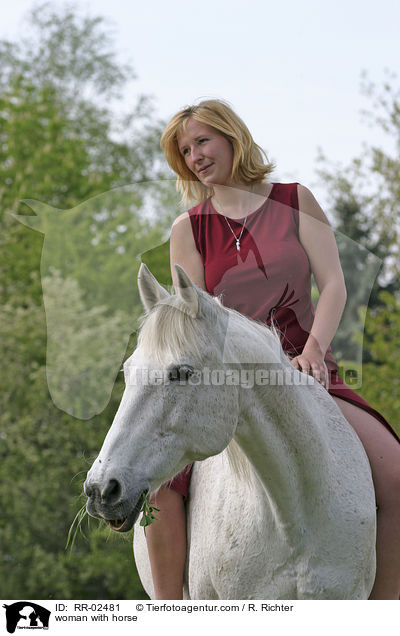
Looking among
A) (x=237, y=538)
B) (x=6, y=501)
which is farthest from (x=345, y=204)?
(x=237, y=538)

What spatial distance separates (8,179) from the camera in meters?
21.7

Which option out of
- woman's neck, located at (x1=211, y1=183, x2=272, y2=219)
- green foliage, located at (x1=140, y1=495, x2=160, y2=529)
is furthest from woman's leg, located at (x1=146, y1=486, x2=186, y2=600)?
woman's neck, located at (x1=211, y1=183, x2=272, y2=219)

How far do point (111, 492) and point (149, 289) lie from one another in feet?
2.66

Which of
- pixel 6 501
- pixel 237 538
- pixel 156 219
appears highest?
pixel 156 219

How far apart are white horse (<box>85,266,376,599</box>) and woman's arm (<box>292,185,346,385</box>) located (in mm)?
146

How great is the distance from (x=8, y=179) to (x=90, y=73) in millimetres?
5118

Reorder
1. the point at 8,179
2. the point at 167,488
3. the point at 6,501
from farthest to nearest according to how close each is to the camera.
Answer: the point at 8,179
the point at 6,501
the point at 167,488

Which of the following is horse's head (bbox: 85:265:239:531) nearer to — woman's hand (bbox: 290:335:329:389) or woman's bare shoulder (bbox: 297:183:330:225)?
woman's hand (bbox: 290:335:329:389)

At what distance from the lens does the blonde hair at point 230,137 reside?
360cm

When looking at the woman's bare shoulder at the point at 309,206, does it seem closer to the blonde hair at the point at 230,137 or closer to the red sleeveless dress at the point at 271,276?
the red sleeveless dress at the point at 271,276

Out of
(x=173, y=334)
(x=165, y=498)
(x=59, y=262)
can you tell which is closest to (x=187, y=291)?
(x=173, y=334)

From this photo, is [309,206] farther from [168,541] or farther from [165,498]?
[168,541]

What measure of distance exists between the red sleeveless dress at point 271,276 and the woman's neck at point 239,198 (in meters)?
0.05
